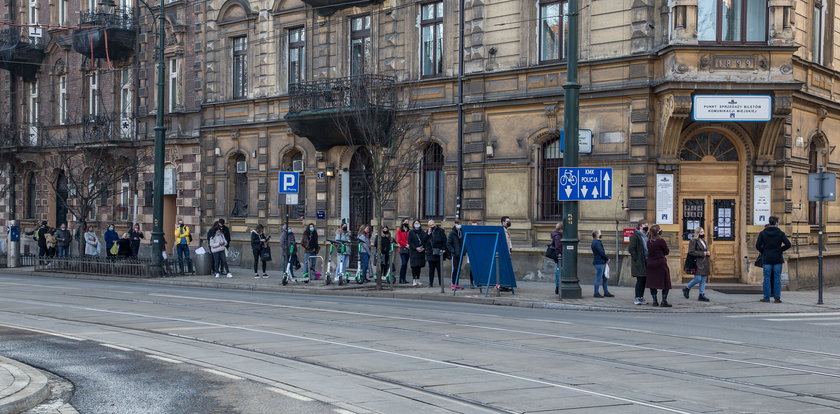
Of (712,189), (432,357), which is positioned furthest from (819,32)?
(432,357)

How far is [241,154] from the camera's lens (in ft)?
123

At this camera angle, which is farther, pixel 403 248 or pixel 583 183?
pixel 403 248

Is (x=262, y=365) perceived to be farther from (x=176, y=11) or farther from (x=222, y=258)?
(x=176, y=11)

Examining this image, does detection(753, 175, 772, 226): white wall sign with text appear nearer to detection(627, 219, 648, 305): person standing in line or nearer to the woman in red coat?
detection(627, 219, 648, 305): person standing in line

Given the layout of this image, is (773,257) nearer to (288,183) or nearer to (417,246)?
(417,246)

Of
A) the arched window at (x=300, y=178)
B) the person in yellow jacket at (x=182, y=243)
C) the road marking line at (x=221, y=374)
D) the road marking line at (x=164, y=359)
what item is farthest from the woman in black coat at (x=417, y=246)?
the road marking line at (x=221, y=374)

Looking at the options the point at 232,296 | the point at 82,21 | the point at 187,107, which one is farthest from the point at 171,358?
the point at 82,21

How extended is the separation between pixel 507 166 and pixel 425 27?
17.7 feet

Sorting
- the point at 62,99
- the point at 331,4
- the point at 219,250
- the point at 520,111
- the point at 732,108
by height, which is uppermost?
the point at 331,4

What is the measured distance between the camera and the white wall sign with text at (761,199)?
84.5 ft

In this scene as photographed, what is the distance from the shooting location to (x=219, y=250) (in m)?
32.1

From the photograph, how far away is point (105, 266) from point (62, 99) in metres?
15.5

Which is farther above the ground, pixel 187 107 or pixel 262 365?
pixel 187 107

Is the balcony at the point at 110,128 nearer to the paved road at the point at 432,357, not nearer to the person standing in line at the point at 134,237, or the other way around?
the person standing in line at the point at 134,237
